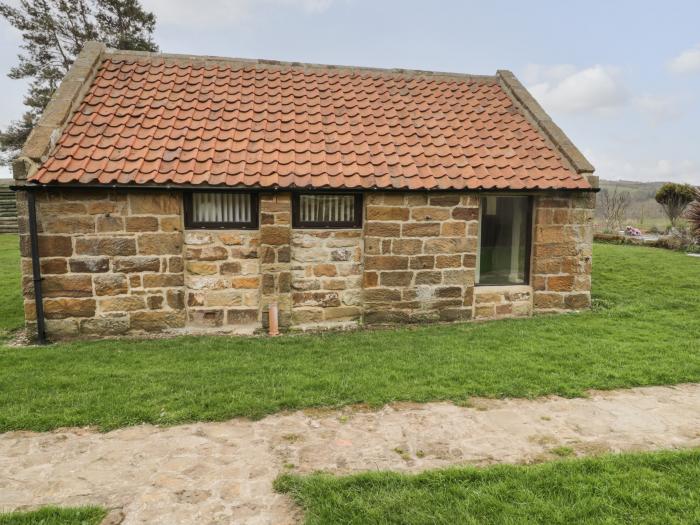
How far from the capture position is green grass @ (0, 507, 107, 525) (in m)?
2.85

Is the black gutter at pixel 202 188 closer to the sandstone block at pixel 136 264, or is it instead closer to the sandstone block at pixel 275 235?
the sandstone block at pixel 275 235

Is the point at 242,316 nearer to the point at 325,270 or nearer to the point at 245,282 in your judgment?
the point at 245,282

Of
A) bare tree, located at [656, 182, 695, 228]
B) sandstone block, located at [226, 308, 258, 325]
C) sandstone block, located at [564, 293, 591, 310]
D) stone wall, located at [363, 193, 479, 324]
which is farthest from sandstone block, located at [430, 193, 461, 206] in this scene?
bare tree, located at [656, 182, 695, 228]

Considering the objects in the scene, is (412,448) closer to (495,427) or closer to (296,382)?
(495,427)

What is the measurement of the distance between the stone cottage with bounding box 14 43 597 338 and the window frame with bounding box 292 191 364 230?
0.03 metres

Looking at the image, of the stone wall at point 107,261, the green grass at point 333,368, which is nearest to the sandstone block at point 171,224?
the stone wall at point 107,261

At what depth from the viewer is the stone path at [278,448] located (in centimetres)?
312

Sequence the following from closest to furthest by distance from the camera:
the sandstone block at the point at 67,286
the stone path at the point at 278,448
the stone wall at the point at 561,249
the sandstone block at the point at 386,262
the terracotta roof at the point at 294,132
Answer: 1. the stone path at the point at 278,448
2. the sandstone block at the point at 67,286
3. the terracotta roof at the point at 294,132
4. the sandstone block at the point at 386,262
5. the stone wall at the point at 561,249

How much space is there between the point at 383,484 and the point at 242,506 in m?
0.98

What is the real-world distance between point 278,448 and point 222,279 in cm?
392

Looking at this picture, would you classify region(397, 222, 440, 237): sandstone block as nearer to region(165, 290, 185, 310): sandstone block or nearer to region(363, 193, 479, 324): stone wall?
region(363, 193, 479, 324): stone wall

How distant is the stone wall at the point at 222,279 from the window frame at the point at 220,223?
0.08 metres

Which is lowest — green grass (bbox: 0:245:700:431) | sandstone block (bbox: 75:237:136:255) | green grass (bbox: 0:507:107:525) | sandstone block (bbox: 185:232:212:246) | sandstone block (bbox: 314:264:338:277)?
green grass (bbox: 0:507:107:525)

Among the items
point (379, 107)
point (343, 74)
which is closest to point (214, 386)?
point (379, 107)
